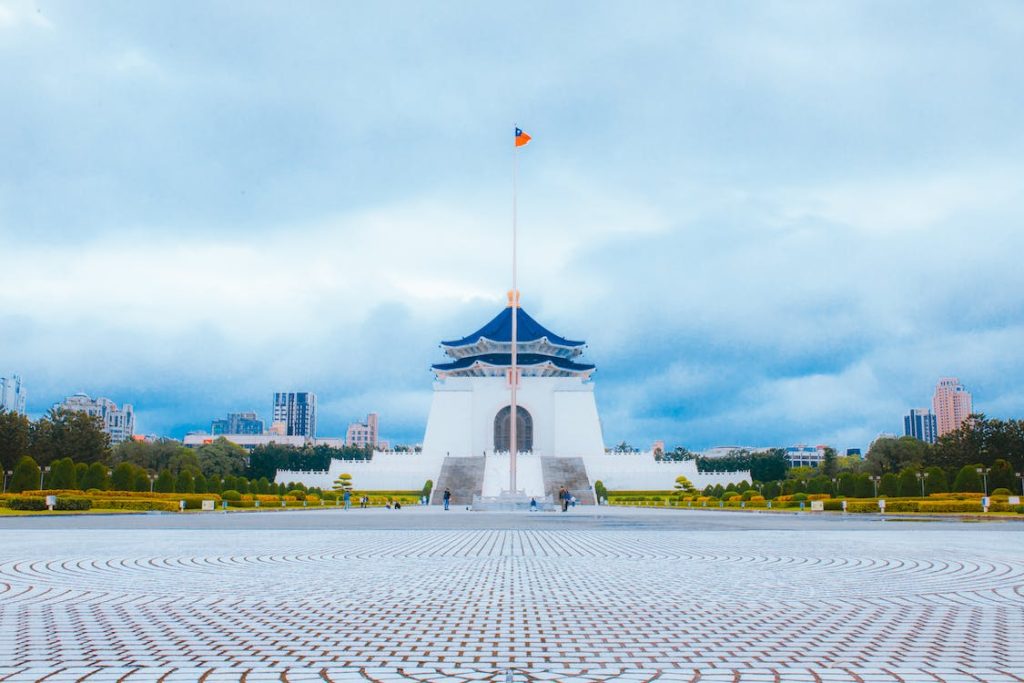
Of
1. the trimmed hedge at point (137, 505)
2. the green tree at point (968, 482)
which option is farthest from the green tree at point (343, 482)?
the green tree at point (968, 482)

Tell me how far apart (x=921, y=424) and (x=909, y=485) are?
144 metres

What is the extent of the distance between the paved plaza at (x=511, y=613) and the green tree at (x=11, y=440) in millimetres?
31074

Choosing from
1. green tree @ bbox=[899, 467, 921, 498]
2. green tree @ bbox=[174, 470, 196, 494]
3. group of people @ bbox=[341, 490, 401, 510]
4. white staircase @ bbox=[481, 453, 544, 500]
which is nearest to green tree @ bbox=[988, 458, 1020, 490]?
green tree @ bbox=[899, 467, 921, 498]

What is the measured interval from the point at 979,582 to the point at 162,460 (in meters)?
61.1

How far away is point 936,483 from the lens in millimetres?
32719

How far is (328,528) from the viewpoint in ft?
55.6

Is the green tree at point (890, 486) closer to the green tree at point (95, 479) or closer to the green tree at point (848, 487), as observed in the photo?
the green tree at point (848, 487)

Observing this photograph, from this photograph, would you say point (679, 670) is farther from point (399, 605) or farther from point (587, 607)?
point (399, 605)

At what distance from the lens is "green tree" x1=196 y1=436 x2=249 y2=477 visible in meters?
57.4

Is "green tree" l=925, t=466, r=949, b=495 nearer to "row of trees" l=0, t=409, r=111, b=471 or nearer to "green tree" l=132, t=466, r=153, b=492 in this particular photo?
"green tree" l=132, t=466, r=153, b=492

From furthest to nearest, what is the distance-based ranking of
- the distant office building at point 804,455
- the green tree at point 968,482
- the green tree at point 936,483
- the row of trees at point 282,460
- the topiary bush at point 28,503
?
the distant office building at point 804,455 → the row of trees at point 282,460 → the green tree at point 936,483 → the green tree at point 968,482 → the topiary bush at point 28,503

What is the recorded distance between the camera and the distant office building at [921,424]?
522ft

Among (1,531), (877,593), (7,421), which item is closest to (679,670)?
(877,593)

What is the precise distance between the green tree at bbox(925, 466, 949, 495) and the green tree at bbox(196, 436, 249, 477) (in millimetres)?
41726
